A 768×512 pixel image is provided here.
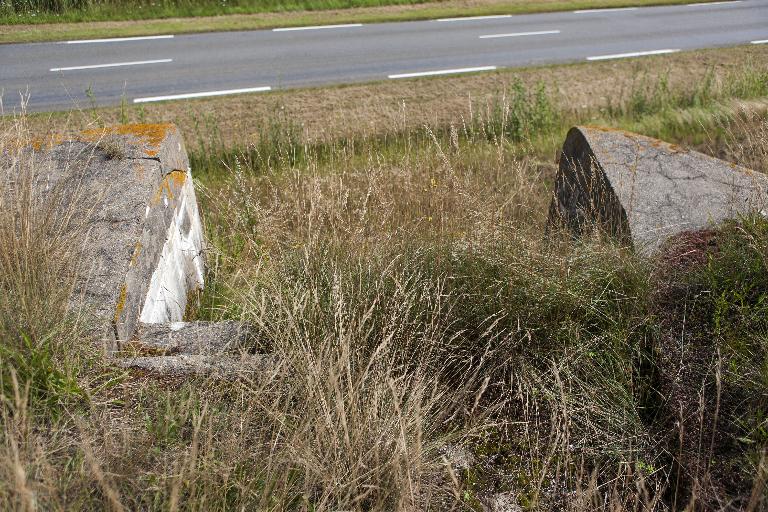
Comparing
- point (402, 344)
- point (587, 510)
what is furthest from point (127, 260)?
point (587, 510)

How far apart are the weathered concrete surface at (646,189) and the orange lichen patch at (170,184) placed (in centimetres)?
212

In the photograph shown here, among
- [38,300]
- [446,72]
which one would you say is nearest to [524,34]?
[446,72]

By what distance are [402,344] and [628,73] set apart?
9.05 m

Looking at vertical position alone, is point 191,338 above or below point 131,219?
below

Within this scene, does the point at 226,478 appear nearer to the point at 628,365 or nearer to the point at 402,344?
the point at 402,344

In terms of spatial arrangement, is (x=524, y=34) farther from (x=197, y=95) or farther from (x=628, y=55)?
(x=197, y=95)

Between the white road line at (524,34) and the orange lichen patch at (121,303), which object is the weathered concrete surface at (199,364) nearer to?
the orange lichen patch at (121,303)

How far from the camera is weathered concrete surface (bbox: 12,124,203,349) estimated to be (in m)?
2.96

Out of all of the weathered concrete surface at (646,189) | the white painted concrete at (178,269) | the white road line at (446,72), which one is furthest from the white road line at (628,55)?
the white painted concrete at (178,269)

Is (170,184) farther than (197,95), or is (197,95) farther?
(197,95)

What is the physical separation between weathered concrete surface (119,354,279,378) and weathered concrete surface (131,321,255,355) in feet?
0.25

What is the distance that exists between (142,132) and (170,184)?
442 millimetres

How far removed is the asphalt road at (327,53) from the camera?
10055 mm

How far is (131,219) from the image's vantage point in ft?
11.0
